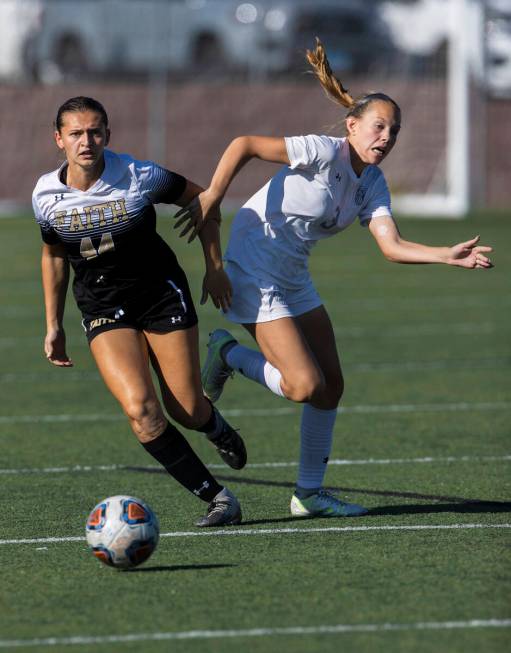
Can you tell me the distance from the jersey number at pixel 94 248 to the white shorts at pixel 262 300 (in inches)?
29.8

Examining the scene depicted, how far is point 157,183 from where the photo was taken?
652cm

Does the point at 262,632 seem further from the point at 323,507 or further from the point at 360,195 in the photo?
the point at 360,195

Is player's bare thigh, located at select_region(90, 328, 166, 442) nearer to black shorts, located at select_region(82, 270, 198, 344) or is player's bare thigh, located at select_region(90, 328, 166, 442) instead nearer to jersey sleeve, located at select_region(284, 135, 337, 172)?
black shorts, located at select_region(82, 270, 198, 344)

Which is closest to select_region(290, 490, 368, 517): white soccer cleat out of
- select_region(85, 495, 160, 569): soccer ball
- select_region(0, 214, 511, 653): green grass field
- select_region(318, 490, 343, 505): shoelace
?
select_region(318, 490, 343, 505): shoelace

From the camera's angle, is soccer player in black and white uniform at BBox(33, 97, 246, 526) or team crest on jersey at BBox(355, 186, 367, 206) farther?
team crest on jersey at BBox(355, 186, 367, 206)

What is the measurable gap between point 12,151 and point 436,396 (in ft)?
67.0

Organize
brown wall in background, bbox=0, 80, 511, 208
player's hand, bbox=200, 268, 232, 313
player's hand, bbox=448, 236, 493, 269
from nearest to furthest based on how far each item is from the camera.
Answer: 1. player's hand, bbox=448, 236, 493, 269
2. player's hand, bbox=200, 268, 232, 313
3. brown wall in background, bbox=0, 80, 511, 208

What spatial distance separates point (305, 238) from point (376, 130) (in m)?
0.65

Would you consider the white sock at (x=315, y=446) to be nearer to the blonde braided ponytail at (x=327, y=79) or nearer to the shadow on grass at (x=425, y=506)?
the shadow on grass at (x=425, y=506)

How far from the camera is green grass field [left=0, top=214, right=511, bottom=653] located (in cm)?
→ 494

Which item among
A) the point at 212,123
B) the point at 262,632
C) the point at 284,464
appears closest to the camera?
the point at 262,632

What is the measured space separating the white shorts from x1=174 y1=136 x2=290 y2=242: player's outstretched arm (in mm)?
411

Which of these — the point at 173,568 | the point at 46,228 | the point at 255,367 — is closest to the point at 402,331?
the point at 255,367

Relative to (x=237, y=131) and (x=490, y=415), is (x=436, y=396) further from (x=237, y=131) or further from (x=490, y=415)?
(x=237, y=131)
